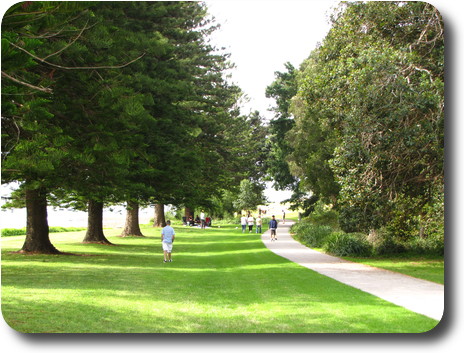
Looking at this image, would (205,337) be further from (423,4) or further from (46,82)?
(423,4)

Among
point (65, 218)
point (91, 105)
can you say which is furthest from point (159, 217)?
point (91, 105)

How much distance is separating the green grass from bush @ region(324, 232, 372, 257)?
190 inches

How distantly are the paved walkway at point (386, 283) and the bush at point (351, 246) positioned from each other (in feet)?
2.76

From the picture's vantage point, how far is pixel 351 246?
2300 cm

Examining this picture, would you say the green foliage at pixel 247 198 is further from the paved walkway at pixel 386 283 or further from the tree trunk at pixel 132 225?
the paved walkway at pixel 386 283

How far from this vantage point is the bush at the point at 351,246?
22891 millimetres

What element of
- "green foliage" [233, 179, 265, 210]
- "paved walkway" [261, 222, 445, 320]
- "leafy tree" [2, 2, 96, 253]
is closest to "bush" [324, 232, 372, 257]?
"paved walkway" [261, 222, 445, 320]

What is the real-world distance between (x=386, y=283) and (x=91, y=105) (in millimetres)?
8661

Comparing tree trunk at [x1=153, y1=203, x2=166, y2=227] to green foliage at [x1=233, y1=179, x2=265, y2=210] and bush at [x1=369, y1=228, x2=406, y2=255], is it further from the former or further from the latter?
bush at [x1=369, y1=228, x2=406, y2=255]

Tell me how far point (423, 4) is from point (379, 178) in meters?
4.63

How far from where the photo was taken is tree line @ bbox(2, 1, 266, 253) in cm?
929

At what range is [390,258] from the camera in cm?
2167

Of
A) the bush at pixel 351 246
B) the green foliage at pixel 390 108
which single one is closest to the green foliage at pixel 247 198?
the bush at pixel 351 246

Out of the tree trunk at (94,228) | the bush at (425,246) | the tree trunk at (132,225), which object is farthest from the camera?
the tree trunk at (132,225)
